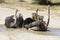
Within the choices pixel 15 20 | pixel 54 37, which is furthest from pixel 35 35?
pixel 15 20

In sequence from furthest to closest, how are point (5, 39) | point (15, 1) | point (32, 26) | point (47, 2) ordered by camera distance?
point (15, 1)
point (47, 2)
point (32, 26)
point (5, 39)

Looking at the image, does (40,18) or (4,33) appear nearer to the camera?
(4,33)

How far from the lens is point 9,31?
11.2 metres

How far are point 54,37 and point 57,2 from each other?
12.0m

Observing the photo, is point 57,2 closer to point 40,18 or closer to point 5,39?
point 40,18

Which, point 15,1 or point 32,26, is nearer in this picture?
point 32,26

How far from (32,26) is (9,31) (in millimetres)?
893

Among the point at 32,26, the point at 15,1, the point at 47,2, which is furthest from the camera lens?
the point at 15,1

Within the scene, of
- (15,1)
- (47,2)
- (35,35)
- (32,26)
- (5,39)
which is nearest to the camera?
(5,39)

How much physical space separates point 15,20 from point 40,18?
3.24 feet

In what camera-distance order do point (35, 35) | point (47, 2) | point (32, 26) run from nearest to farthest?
point (35, 35), point (32, 26), point (47, 2)

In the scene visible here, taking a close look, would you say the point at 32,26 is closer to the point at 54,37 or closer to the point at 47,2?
the point at 54,37

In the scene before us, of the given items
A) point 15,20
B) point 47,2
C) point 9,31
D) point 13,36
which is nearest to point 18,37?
point 13,36

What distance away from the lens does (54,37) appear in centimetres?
1044
